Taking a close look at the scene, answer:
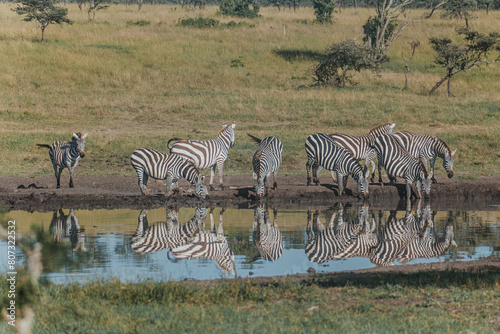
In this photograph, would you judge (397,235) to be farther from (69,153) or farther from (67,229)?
(69,153)

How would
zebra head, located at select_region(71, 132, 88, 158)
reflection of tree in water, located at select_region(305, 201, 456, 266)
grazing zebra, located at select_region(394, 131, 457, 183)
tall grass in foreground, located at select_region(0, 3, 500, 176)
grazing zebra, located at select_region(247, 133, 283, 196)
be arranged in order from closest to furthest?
1. reflection of tree in water, located at select_region(305, 201, 456, 266)
2. grazing zebra, located at select_region(247, 133, 283, 196)
3. zebra head, located at select_region(71, 132, 88, 158)
4. grazing zebra, located at select_region(394, 131, 457, 183)
5. tall grass in foreground, located at select_region(0, 3, 500, 176)

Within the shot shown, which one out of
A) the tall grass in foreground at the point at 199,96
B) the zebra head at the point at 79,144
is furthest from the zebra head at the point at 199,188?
the tall grass in foreground at the point at 199,96

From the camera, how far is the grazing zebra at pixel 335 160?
717 inches

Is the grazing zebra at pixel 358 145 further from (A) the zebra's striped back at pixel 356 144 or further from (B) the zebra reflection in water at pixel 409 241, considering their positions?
(B) the zebra reflection in water at pixel 409 241

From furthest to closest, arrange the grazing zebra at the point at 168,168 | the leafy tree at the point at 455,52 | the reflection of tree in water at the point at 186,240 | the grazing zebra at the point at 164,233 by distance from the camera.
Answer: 1. the leafy tree at the point at 455,52
2. the grazing zebra at the point at 168,168
3. the grazing zebra at the point at 164,233
4. the reflection of tree in water at the point at 186,240

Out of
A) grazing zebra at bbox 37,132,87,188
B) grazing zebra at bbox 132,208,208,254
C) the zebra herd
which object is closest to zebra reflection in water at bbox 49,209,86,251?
grazing zebra at bbox 132,208,208,254

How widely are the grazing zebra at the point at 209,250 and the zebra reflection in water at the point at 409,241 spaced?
99.0 inches

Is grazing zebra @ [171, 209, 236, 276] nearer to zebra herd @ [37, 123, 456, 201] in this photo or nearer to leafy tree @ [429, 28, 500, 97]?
zebra herd @ [37, 123, 456, 201]

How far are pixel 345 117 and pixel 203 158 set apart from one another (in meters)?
11.7

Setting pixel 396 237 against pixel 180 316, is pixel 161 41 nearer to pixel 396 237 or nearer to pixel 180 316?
pixel 396 237

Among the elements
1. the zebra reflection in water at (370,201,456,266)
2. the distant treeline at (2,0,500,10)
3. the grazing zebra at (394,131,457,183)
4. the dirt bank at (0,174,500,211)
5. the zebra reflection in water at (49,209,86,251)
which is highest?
the distant treeline at (2,0,500,10)

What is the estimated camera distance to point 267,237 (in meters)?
13.9

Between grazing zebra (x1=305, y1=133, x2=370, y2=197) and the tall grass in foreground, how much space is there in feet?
9.36

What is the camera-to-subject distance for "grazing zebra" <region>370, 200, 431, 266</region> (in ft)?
40.2
